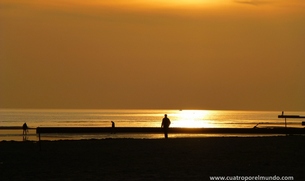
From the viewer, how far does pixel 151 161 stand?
68.2 feet

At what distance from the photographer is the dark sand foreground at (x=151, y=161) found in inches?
678

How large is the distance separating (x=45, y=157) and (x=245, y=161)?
21.2ft

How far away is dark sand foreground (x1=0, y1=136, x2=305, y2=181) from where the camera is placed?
56.5 feet

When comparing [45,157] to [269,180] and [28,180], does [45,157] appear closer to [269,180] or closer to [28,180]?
[28,180]

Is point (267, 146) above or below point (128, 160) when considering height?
above

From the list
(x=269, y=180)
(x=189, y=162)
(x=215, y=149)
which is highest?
(x=215, y=149)

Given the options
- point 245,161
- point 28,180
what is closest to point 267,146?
point 245,161

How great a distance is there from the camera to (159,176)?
16812 mm

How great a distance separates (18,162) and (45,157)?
1.89m

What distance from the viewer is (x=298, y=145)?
27.0 metres

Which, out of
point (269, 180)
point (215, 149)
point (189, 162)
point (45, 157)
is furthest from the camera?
point (215, 149)

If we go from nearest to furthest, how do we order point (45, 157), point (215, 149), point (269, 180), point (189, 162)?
point (269, 180)
point (189, 162)
point (45, 157)
point (215, 149)

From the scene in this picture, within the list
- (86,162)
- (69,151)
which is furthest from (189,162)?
(69,151)

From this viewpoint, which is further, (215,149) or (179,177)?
(215,149)
